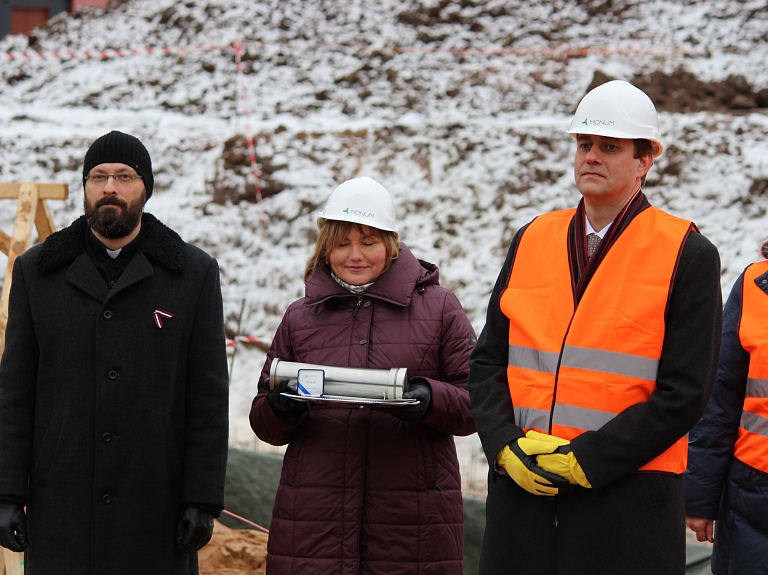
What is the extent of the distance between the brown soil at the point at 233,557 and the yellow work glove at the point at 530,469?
2999 millimetres

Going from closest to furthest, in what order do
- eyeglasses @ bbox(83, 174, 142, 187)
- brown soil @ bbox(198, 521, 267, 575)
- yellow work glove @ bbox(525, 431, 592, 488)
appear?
yellow work glove @ bbox(525, 431, 592, 488) < eyeglasses @ bbox(83, 174, 142, 187) < brown soil @ bbox(198, 521, 267, 575)

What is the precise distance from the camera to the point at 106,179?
3516 mm

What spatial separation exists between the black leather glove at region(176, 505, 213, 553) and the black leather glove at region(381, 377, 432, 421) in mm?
779

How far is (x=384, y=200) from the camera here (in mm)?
3689

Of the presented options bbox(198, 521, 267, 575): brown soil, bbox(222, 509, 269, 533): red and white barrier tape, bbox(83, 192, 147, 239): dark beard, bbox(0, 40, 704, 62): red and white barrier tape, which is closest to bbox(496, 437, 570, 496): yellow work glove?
bbox(83, 192, 147, 239): dark beard

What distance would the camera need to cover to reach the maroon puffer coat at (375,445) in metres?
3.42

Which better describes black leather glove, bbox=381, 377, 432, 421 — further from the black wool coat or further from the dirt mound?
the dirt mound

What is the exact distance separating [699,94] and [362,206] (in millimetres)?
9761

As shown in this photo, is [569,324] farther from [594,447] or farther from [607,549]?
[607,549]

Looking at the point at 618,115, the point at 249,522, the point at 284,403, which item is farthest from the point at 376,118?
the point at 618,115

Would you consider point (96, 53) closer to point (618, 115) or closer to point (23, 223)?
point (23, 223)

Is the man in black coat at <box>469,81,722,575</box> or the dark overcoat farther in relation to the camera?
the dark overcoat

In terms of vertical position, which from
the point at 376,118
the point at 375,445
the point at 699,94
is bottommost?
the point at 375,445

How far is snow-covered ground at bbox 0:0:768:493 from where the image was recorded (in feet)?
34.4
